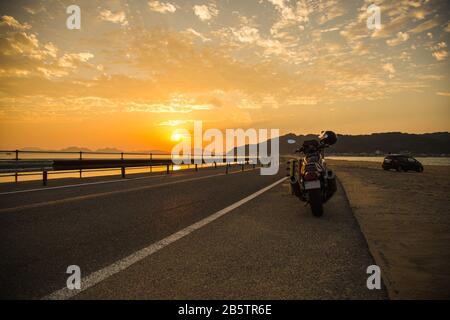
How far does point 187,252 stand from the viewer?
420cm

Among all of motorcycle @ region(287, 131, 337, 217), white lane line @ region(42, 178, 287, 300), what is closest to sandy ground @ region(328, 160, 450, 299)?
motorcycle @ region(287, 131, 337, 217)

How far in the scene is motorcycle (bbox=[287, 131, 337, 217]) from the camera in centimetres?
664

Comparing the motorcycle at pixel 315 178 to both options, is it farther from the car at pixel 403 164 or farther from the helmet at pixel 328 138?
the car at pixel 403 164

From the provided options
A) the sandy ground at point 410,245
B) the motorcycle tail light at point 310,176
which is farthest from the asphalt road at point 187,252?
the motorcycle tail light at point 310,176

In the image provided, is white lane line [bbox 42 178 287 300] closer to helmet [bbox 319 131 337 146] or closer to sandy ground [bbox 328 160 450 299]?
sandy ground [bbox 328 160 450 299]

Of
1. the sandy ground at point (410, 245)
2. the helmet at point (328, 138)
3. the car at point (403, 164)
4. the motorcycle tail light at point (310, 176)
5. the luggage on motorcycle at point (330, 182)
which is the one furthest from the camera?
the car at point (403, 164)

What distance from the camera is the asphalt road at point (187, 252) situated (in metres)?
3.01

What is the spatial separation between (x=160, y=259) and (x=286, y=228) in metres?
2.73

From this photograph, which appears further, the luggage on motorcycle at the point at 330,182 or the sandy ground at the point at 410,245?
the luggage on motorcycle at the point at 330,182

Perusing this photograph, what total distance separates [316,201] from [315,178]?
56 centimetres

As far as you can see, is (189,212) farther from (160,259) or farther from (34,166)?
(34,166)

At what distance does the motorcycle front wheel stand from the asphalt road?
0.51 ft

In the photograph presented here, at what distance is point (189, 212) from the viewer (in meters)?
7.28
